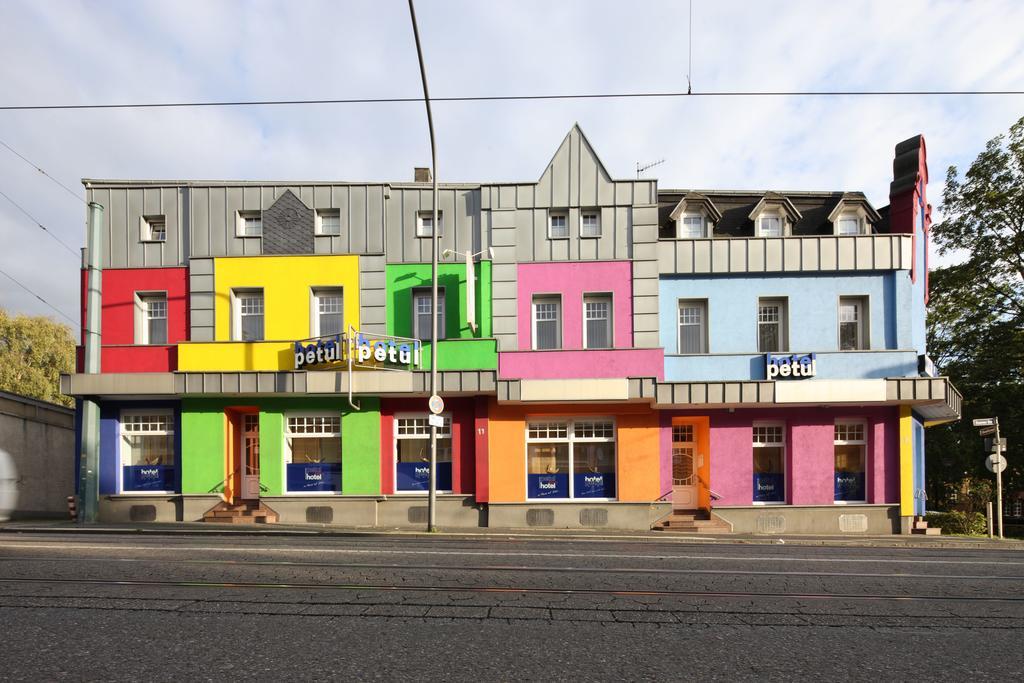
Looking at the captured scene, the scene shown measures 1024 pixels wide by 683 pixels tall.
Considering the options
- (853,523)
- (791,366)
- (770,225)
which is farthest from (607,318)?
(853,523)

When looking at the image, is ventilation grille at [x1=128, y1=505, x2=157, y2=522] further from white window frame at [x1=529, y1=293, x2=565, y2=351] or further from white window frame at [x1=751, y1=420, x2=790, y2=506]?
white window frame at [x1=751, y1=420, x2=790, y2=506]

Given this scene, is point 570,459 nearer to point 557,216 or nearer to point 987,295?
point 557,216

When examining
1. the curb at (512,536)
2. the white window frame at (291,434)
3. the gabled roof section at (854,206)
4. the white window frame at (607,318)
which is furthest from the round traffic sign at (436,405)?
the gabled roof section at (854,206)

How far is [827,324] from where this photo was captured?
20.0 meters

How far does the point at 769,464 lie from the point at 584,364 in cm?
629

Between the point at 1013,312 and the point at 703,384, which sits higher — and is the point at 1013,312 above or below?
above

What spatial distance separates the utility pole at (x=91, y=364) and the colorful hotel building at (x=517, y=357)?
25 cm

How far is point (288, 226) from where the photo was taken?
2088cm

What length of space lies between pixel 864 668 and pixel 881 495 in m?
16.0

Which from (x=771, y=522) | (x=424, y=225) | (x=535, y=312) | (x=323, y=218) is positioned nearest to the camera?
(x=771, y=522)

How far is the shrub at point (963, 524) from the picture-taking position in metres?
21.4

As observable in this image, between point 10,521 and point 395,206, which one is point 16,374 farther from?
point 395,206

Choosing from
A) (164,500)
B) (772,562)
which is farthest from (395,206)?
(772,562)

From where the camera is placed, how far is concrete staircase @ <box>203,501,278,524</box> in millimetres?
19797
